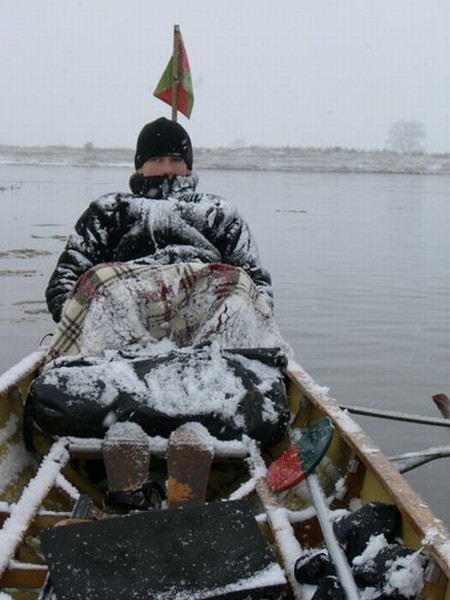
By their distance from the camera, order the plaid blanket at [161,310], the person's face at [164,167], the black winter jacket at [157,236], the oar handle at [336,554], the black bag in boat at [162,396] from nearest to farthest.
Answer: the oar handle at [336,554] < the black bag in boat at [162,396] < the plaid blanket at [161,310] < the black winter jacket at [157,236] < the person's face at [164,167]

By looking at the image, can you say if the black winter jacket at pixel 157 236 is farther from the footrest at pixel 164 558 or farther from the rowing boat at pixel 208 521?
the footrest at pixel 164 558

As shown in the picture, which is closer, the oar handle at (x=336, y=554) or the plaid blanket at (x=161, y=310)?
the oar handle at (x=336, y=554)

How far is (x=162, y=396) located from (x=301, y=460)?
26.1 inches

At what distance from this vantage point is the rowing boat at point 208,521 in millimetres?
2150

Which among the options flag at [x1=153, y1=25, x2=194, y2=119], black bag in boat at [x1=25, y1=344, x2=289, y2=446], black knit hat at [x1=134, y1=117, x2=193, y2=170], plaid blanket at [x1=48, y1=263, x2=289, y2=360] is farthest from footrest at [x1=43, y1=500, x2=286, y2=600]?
flag at [x1=153, y1=25, x2=194, y2=119]

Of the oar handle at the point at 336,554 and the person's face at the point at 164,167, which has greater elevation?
the person's face at the point at 164,167

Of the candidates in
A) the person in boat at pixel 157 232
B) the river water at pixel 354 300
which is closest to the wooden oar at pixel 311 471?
the person in boat at pixel 157 232

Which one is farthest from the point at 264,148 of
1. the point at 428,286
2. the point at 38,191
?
the point at 428,286

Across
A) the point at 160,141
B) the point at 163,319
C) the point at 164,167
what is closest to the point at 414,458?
the point at 163,319

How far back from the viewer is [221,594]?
83.4 inches

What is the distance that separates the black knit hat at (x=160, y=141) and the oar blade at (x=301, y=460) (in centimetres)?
278

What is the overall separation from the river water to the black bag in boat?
6.29 feet

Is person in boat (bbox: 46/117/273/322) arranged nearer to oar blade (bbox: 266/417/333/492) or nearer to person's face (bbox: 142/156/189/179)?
person's face (bbox: 142/156/189/179)

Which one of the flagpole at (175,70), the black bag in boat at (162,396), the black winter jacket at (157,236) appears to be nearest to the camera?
the black bag in boat at (162,396)
